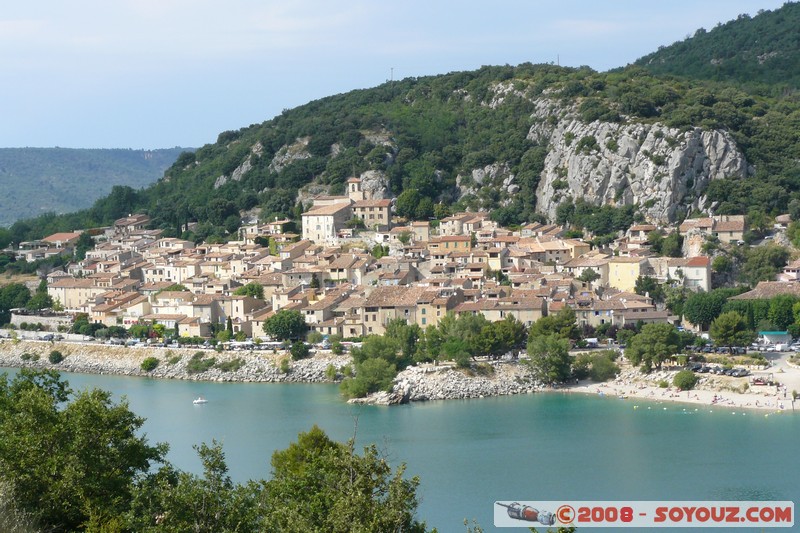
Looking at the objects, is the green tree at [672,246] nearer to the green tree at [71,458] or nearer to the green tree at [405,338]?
the green tree at [405,338]

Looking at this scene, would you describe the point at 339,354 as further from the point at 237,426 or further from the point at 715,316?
the point at 715,316

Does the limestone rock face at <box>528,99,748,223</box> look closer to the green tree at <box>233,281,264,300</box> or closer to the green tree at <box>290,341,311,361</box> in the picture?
the green tree at <box>233,281,264,300</box>

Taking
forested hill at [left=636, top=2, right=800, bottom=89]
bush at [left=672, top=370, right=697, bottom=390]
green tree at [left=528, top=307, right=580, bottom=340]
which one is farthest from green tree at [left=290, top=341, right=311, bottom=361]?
forested hill at [left=636, top=2, right=800, bottom=89]

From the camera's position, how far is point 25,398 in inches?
437

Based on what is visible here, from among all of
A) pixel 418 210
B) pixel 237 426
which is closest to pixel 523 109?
pixel 418 210

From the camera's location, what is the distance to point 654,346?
23406mm

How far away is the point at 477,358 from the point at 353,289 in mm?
4729

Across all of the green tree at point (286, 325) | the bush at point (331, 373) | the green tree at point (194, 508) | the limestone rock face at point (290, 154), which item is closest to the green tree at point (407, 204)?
the limestone rock face at point (290, 154)

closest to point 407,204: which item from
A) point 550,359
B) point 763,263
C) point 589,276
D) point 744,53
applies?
point 589,276

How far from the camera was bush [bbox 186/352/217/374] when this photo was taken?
2680cm

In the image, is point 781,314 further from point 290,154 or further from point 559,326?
point 290,154

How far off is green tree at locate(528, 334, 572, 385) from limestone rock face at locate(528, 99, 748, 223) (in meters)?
9.99

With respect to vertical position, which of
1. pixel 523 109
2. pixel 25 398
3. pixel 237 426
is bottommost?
pixel 237 426

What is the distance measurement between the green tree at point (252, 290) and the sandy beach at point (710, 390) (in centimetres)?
878
